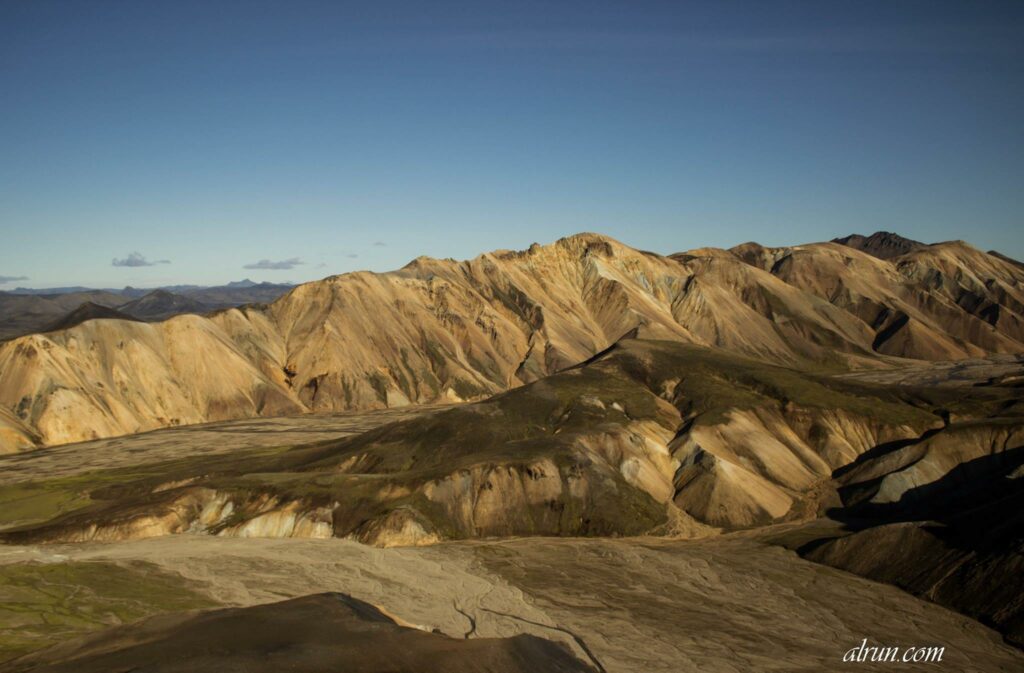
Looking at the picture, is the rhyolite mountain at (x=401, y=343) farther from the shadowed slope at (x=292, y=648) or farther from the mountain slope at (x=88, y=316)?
the shadowed slope at (x=292, y=648)

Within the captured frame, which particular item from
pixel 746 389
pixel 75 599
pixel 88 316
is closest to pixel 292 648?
pixel 75 599

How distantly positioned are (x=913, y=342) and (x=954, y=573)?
494 ft

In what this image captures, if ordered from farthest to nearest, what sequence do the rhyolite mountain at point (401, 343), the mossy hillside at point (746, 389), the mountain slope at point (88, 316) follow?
1. the mountain slope at point (88, 316)
2. the rhyolite mountain at point (401, 343)
3. the mossy hillside at point (746, 389)

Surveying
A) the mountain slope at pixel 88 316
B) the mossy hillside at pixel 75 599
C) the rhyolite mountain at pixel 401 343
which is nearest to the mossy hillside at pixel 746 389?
the rhyolite mountain at pixel 401 343

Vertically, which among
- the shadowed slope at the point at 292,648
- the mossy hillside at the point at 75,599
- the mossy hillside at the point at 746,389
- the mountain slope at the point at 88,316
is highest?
the mountain slope at the point at 88,316

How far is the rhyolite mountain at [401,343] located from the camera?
118m

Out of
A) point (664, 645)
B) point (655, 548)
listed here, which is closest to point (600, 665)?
point (664, 645)

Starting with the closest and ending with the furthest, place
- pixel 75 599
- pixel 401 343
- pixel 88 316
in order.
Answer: pixel 75 599 < pixel 88 316 < pixel 401 343

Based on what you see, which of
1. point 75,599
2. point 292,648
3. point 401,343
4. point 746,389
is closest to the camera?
point 292,648

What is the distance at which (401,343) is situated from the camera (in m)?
156

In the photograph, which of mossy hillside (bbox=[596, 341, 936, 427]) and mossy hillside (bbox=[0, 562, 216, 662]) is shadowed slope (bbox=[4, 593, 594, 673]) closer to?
mossy hillside (bbox=[0, 562, 216, 662])

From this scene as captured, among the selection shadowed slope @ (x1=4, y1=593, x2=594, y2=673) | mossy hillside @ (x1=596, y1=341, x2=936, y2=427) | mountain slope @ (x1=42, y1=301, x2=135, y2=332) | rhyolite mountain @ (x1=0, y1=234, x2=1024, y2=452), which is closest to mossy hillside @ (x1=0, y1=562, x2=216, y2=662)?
shadowed slope @ (x1=4, y1=593, x2=594, y2=673)

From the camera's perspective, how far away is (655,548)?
64.2 m

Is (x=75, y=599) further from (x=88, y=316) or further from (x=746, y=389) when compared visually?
(x=88, y=316)
